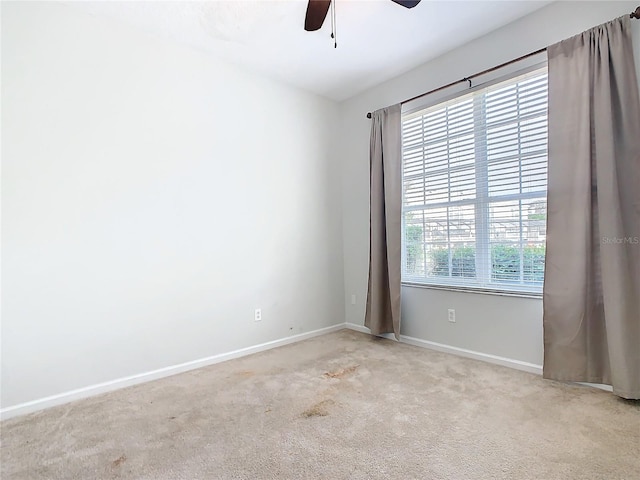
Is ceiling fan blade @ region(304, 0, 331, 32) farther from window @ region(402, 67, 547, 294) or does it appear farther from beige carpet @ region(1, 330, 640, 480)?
beige carpet @ region(1, 330, 640, 480)

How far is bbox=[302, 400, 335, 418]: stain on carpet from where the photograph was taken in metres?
2.02

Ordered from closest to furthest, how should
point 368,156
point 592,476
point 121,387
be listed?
point 592,476 < point 121,387 < point 368,156

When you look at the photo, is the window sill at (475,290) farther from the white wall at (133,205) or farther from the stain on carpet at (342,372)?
the white wall at (133,205)

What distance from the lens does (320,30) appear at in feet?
8.81

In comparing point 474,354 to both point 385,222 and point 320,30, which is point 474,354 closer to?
point 385,222

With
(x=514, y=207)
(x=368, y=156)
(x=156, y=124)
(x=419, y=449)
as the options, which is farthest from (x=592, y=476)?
(x=156, y=124)

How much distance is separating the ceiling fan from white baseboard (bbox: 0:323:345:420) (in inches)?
107

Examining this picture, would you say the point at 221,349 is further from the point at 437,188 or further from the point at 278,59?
the point at 278,59

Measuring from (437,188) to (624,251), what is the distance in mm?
1472

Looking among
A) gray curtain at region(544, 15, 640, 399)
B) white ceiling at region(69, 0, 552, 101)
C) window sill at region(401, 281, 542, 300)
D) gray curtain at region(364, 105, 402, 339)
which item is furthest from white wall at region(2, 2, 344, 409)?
gray curtain at region(544, 15, 640, 399)

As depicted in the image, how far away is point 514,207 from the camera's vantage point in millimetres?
2688

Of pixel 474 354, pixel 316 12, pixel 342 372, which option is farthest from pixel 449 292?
pixel 316 12

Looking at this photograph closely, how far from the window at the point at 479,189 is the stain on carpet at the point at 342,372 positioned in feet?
3.66

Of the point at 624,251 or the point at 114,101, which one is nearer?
the point at 624,251
